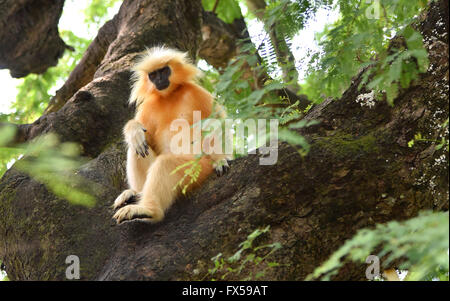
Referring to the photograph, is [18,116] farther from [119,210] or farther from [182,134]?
[119,210]

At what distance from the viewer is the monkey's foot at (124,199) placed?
3508 mm

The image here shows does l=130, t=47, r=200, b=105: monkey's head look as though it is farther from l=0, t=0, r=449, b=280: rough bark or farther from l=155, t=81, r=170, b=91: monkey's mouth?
l=0, t=0, r=449, b=280: rough bark

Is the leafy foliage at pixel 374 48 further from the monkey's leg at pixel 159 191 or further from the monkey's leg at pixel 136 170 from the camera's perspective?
the monkey's leg at pixel 136 170

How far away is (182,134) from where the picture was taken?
4293mm

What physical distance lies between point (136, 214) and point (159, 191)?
1.31ft

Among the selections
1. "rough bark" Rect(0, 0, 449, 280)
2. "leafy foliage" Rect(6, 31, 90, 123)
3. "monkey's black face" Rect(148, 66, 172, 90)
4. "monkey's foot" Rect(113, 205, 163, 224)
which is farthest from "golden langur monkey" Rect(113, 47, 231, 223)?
"leafy foliage" Rect(6, 31, 90, 123)

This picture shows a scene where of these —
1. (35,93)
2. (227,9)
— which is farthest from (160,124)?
(35,93)

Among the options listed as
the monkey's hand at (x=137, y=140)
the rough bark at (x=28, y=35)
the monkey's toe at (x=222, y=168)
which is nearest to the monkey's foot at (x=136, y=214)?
the monkey's toe at (x=222, y=168)

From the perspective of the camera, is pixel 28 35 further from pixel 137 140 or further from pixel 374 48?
pixel 374 48

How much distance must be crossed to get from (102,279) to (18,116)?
4.20 metres

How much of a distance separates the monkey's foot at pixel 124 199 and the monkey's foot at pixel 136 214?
0.14 m

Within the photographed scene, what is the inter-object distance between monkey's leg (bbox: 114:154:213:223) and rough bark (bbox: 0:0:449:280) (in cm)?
10

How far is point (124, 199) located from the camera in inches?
142

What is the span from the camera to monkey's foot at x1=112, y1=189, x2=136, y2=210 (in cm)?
351
